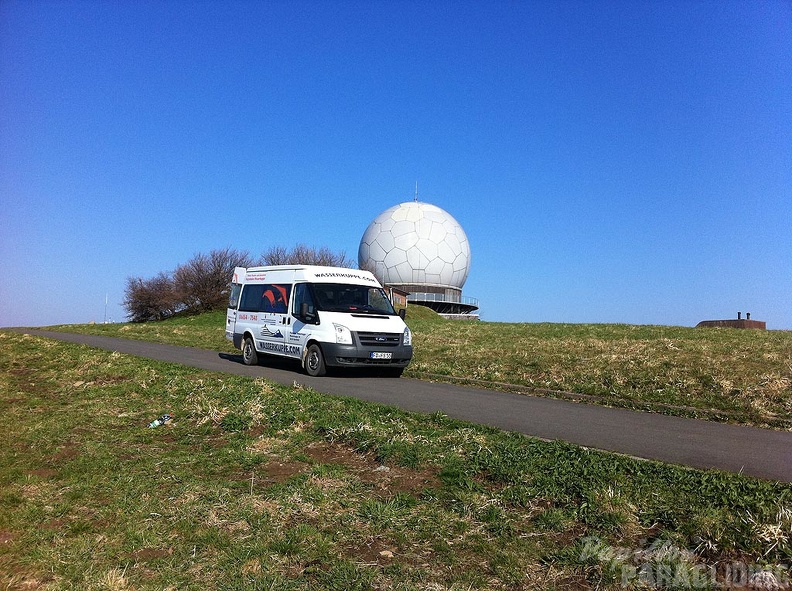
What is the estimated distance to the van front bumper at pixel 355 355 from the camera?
1248 centimetres

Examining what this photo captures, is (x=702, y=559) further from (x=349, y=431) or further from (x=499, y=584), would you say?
(x=349, y=431)

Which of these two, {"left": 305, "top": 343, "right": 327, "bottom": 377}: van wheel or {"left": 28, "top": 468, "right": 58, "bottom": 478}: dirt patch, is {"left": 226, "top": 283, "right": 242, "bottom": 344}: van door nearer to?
{"left": 305, "top": 343, "right": 327, "bottom": 377}: van wheel

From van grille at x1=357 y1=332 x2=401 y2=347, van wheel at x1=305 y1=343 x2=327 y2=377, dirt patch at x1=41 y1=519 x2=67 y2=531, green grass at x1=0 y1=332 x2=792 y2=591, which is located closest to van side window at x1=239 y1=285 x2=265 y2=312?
van wheel at x1=305 y1=343 x2=327 y2=377

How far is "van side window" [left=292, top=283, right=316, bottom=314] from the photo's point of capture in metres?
13.5

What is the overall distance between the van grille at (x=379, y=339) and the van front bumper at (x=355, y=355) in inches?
3.6

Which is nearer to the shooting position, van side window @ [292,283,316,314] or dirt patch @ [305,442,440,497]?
dirt patch @ [305,442,440,497]

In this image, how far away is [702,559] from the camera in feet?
11.5

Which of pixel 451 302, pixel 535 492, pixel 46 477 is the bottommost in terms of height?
pixel 46 477

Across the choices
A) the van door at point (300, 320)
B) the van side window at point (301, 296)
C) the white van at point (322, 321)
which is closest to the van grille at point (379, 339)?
the white van at point (322, 321)

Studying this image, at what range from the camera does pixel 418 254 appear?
5412cm

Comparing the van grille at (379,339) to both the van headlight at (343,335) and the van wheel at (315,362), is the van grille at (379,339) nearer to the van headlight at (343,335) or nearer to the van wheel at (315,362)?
the van headlight at (343,335)

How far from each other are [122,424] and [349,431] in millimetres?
3185

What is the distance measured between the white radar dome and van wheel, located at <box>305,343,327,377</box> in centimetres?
4136

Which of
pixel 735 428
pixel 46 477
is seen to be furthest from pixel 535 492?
pixel 735 428
